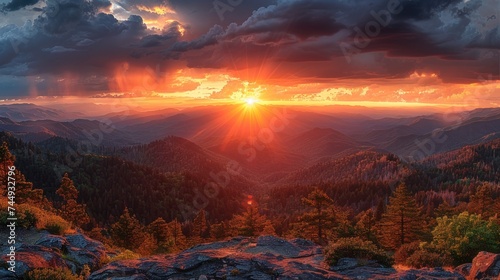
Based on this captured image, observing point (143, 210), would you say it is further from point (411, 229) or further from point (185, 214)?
point (411, 229)

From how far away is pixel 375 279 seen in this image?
1509 centimetres

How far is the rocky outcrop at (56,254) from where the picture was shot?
14.3 metres

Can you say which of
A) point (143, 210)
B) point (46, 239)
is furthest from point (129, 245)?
point (143, 210)

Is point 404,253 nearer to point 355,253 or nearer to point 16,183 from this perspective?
point 355,253

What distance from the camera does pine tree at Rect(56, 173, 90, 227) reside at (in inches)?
2381

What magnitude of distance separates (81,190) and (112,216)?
39668 millimetres

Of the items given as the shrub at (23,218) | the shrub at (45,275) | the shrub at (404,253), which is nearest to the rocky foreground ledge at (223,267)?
the shrub at (45,275)

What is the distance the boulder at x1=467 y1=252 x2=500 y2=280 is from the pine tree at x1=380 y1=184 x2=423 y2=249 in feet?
119

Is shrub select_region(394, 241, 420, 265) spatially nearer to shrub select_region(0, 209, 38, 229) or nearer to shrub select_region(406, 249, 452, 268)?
shrub select_region(406, 249, 452, 268)

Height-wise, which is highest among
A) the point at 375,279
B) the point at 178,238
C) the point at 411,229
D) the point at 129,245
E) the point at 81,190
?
the point at 375,279

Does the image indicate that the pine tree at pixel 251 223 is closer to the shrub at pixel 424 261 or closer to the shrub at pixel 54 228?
the shrub at pixel 54 228

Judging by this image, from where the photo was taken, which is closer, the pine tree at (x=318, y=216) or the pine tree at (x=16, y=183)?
the pine tree at (x=318, y=216)

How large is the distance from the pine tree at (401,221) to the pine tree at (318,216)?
12246 millimetres

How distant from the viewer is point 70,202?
2485 inches
